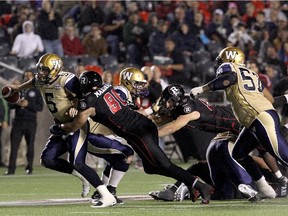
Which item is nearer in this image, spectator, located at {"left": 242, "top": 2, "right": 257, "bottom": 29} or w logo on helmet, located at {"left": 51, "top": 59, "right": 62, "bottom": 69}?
w logo on helmet, located at {"left": 51, "top": 59, "right": 62, "bottom": 69}

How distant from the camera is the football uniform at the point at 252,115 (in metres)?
10.0

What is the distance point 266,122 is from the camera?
10039 millimetres

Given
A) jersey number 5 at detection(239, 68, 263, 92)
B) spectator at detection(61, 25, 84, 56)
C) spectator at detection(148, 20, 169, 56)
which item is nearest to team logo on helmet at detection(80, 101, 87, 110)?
jersey number 5 at detection(239, 68, 263, 92)

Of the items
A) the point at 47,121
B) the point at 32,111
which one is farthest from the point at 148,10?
the point at 32,111

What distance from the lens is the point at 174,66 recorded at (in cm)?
1931

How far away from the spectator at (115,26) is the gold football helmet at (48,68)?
367 inches

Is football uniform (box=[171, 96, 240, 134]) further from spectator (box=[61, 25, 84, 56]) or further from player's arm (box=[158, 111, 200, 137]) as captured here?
spectator (box=[61, 25, 84, 56])

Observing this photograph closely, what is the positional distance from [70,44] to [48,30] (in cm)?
51

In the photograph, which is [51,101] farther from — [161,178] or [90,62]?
[90,62]

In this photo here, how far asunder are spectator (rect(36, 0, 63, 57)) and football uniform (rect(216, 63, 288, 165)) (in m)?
9.29

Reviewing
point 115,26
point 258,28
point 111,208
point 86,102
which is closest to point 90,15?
point 115,26

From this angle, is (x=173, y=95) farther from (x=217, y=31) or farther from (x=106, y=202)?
(x=217, y=31)

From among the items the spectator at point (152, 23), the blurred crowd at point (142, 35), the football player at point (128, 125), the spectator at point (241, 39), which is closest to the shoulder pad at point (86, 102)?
the football player at point (128, 125)

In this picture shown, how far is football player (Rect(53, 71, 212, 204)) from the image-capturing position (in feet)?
32.8
